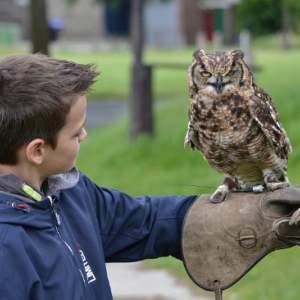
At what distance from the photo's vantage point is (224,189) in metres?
3.31

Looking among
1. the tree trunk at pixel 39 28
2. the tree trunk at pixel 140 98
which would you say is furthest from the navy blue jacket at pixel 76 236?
the tree trunk at pixel 140 98

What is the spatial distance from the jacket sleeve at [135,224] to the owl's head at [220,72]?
1.94ft

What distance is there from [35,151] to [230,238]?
920 mm

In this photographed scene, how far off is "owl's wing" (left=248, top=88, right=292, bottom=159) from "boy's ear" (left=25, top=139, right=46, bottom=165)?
127 centimetres

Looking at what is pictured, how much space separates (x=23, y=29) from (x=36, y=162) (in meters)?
51.0

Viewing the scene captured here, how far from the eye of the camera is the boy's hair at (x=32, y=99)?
Result: 2359 mm

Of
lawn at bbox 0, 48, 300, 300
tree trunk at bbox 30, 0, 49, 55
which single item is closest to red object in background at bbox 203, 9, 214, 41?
lawn at bbox 0, 48, 300, 300

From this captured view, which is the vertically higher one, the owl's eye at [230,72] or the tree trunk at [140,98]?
the owl's eye at [230,72]

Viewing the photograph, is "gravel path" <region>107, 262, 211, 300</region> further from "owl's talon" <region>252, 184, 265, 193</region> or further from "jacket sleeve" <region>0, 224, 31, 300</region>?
"jacket sleeve" <region>0, 224, 31, 300</region>

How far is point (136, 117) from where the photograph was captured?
10.8 meters

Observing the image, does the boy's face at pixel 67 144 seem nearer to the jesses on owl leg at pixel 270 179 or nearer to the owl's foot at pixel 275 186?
the owl's foot at pixel 275 186

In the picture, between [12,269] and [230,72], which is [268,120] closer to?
[230,72]

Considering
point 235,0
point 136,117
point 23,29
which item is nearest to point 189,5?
point 23,29

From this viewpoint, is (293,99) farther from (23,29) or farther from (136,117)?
(23,29)
